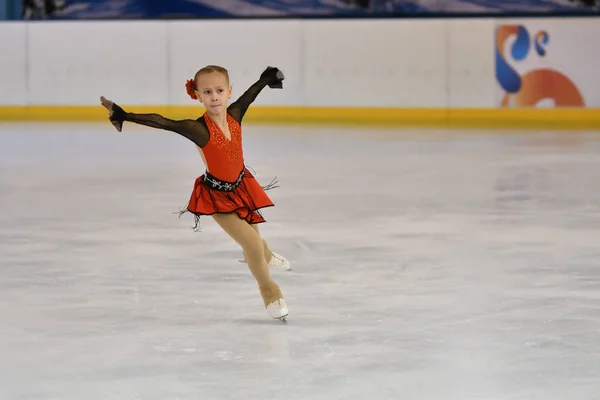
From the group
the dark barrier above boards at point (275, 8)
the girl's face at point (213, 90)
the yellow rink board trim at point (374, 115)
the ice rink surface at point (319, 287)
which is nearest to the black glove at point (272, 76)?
the girl's face at point (213, 90)

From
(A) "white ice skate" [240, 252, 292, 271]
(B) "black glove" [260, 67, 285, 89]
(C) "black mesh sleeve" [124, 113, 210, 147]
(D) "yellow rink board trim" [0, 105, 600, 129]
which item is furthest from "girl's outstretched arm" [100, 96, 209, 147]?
(D) "yellow rink board trim" [0, 105, 600, 129]

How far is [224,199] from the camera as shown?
4422 millimetres

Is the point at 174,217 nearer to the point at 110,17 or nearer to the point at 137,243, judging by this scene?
the point at 137,243

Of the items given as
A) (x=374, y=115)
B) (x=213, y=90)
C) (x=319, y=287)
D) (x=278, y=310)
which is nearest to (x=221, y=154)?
(x=213, y=90)

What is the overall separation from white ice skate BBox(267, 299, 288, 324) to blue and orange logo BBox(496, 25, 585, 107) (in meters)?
9.97

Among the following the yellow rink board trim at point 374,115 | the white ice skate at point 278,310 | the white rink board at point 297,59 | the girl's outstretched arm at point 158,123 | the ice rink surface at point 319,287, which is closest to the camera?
the ice rink surface at point 319,287

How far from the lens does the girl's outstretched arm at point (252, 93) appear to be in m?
4.55

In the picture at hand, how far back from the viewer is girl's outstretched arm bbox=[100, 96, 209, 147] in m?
4.16

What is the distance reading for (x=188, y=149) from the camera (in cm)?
1182

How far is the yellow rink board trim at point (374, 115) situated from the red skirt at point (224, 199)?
30.6ft

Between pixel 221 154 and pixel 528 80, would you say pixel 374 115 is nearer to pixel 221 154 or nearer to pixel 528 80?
pixel 528 80

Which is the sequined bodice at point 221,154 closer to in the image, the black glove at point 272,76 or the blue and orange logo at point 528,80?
the black glove at point 272,76

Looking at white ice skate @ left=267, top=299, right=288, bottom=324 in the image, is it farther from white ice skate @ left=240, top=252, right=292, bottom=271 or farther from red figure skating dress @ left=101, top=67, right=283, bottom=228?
white ice skate @ left=240, top=252, right=292, bottom=271

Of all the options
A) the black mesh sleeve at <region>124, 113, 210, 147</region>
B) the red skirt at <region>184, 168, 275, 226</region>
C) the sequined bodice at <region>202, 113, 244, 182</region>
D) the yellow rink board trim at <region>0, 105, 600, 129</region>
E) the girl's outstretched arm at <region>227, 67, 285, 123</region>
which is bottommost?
the yellow rink board trim at <region>0, 105, 600, 129</region>
